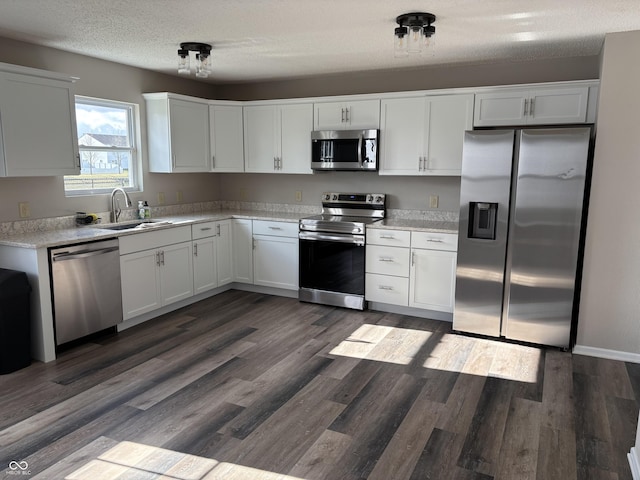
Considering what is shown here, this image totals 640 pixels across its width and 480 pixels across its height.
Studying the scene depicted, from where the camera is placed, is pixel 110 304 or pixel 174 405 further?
pixel 110 304

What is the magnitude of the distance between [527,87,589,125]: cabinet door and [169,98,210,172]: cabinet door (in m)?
3.30

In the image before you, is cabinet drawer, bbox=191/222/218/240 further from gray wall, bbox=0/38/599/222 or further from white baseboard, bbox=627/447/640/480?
white baseboard, bbox=627/447/640/480

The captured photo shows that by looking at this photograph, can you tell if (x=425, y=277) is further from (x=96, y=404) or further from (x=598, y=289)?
(x=96, y=404)

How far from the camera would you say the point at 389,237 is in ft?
14.7

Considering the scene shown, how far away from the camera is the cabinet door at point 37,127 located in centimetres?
340

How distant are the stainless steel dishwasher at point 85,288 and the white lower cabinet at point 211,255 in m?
0.98

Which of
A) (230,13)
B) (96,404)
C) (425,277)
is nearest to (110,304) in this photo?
(96,404)

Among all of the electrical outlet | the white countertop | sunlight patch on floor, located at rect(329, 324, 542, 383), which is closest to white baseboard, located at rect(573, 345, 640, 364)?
sunlight patch on floor, located at rect(329, 324, 542, 383)

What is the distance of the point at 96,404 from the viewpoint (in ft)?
9.36

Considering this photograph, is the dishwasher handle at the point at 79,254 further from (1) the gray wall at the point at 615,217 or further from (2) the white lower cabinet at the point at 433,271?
(1) the gray wall at the point at 615,217

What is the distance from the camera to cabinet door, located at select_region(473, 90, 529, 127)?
410 cm

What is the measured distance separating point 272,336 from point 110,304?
1362 millimetres

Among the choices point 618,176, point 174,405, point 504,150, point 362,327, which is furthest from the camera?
point 362,327


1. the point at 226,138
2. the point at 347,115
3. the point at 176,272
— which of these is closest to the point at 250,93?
the point at 226,138
